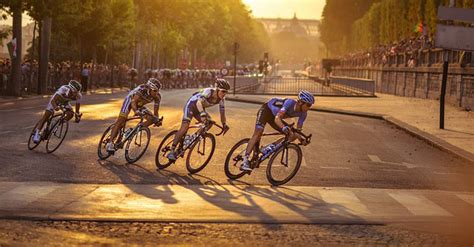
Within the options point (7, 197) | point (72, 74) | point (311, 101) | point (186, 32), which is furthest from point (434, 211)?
point (186, 32)

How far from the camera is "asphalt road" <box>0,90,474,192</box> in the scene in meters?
13.8

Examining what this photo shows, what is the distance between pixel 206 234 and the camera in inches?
359

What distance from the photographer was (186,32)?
102125 millimetres

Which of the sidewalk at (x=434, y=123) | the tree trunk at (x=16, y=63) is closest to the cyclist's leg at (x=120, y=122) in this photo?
the sidewalk at (x=434, y=123)

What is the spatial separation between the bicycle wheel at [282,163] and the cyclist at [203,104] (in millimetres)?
1240

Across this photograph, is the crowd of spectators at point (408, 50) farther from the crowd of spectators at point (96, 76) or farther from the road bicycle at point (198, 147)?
the road bicycle at point (198, 147)

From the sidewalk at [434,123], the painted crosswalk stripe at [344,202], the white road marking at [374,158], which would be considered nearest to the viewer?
the painted crosswalk stripe at [344,202]

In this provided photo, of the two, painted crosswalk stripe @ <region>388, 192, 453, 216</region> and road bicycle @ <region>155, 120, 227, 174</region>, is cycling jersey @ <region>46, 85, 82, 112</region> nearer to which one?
road bicycle @ <region>155, 120, 227, 174</region>

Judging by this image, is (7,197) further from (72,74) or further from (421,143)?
(72,74)

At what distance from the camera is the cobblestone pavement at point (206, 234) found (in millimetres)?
8641

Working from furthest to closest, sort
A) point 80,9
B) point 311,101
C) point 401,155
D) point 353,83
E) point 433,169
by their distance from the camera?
point 353,83 → point 80,9 → point 401,155 → point 433,169 → point 311,101

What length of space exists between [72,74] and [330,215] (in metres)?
47.9

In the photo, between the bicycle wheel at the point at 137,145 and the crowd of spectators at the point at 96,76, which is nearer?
the bicycle wheel at the point at 137,145

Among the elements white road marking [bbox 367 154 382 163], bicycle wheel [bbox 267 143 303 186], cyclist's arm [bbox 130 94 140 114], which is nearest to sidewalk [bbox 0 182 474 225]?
bicycle wheel [bbox 267 143 303 186]
